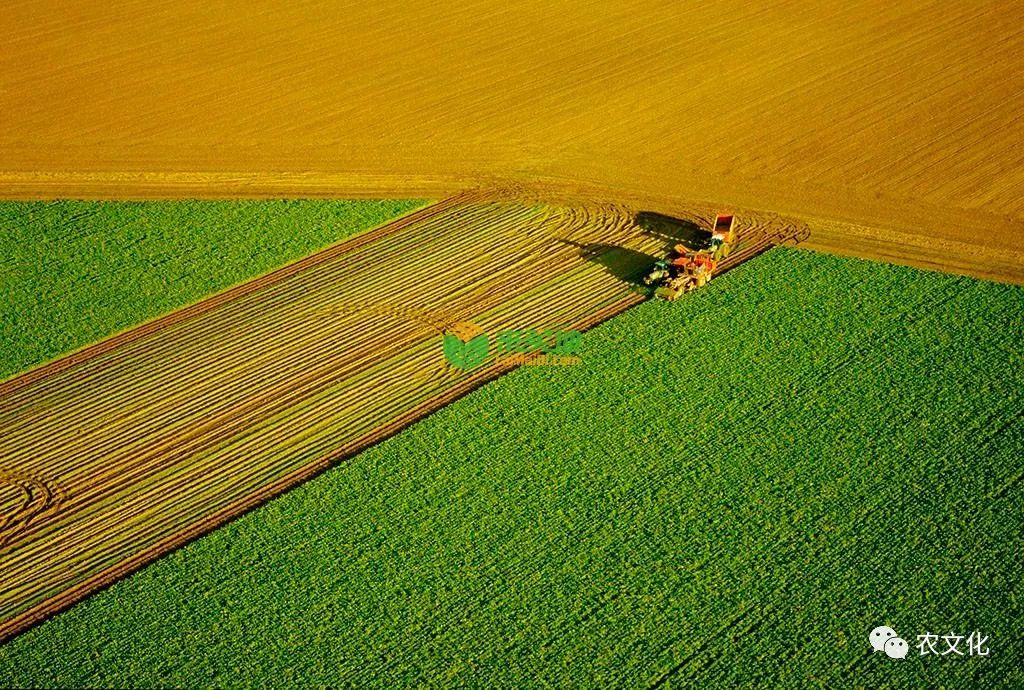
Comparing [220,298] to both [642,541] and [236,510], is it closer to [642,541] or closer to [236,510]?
[236,510]

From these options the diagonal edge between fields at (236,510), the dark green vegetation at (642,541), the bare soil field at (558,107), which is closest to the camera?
the dark green vegetation at (642,541)

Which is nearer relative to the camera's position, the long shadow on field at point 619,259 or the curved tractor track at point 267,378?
the curved tractor track at point 267,378

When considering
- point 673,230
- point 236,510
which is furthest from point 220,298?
point 673,230

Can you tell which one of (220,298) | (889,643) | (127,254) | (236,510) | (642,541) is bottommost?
(889,643)

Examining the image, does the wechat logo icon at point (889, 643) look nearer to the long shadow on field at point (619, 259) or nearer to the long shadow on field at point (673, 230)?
the long shadow on field at point (619, 259)

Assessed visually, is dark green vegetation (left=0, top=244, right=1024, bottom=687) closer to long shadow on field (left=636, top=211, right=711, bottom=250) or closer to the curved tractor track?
the curved tractor track

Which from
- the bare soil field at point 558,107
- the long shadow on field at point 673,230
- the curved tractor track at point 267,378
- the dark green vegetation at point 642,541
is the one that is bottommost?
the dark green vegetation at point 642,541

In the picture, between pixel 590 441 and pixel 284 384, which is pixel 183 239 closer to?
pixel 284 384

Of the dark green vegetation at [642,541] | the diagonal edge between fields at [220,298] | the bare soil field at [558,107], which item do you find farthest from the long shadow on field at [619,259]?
the diagonal edge between fields at [220,298]
